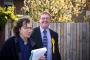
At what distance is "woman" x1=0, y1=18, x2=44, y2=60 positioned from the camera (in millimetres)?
5211

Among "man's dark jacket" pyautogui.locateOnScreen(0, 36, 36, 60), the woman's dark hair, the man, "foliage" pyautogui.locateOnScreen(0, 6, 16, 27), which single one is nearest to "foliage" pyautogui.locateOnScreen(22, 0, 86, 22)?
"foliage" pyautogui.locateOnScreen(0, 6, 16, 27)

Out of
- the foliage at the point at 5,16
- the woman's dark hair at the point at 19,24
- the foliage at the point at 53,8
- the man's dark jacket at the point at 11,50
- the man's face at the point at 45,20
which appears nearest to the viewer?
the man's dark jacket at the point at 11,50

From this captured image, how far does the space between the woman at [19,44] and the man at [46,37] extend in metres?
1.24

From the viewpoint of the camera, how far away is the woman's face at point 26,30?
17.2 ft

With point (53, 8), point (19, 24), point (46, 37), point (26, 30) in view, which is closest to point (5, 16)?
point (53, 8)

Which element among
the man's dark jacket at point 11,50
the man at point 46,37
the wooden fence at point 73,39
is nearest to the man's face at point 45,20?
the man at point 46,37

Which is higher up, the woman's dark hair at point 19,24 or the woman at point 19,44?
the woman's dark hair at point 19,24

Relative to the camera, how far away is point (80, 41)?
1154cm

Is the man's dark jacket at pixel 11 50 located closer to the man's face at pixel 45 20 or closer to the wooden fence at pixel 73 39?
the man's face at pixel 45 20

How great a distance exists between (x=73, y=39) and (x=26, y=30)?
6.38 m

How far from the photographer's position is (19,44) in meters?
5.32

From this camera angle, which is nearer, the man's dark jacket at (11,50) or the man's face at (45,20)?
the man's dark jacket at (11,50)

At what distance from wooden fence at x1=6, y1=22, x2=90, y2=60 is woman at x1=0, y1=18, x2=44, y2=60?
6.00 m

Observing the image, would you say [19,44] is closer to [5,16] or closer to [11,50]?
[11,50]
